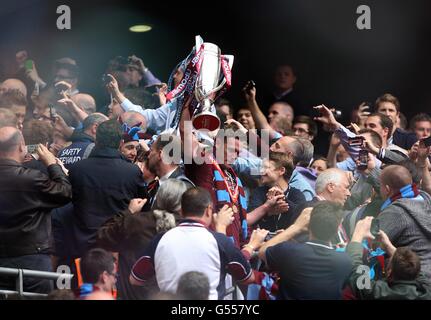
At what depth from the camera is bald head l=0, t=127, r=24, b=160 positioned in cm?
736

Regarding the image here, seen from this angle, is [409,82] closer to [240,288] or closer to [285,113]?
[285,113]

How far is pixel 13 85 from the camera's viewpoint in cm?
945

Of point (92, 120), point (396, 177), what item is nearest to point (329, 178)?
point (396, 177)

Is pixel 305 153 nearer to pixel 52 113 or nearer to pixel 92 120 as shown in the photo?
pixel 92 120

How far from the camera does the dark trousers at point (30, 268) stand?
283 inches

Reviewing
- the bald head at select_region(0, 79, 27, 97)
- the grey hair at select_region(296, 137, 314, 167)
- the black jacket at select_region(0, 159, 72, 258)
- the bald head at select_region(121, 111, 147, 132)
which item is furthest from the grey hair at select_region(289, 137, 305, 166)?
the bald head at select_region(0, 79, 27, 97)

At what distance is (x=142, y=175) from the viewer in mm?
7676

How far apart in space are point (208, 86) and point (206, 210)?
39.1 inches

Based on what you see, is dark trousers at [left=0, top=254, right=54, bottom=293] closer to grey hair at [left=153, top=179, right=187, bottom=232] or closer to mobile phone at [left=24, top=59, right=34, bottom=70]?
grey hair at [left=153, top=179, right=187, bottom=232]

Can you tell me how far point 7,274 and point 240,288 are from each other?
143cm

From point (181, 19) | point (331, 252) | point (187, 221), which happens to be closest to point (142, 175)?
point (187, 221)

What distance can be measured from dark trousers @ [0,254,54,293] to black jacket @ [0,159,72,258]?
4 cm

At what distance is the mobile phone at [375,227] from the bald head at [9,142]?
2329 millimetres

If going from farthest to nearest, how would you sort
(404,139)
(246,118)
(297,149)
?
(246,118), (404,139), (297,149)
